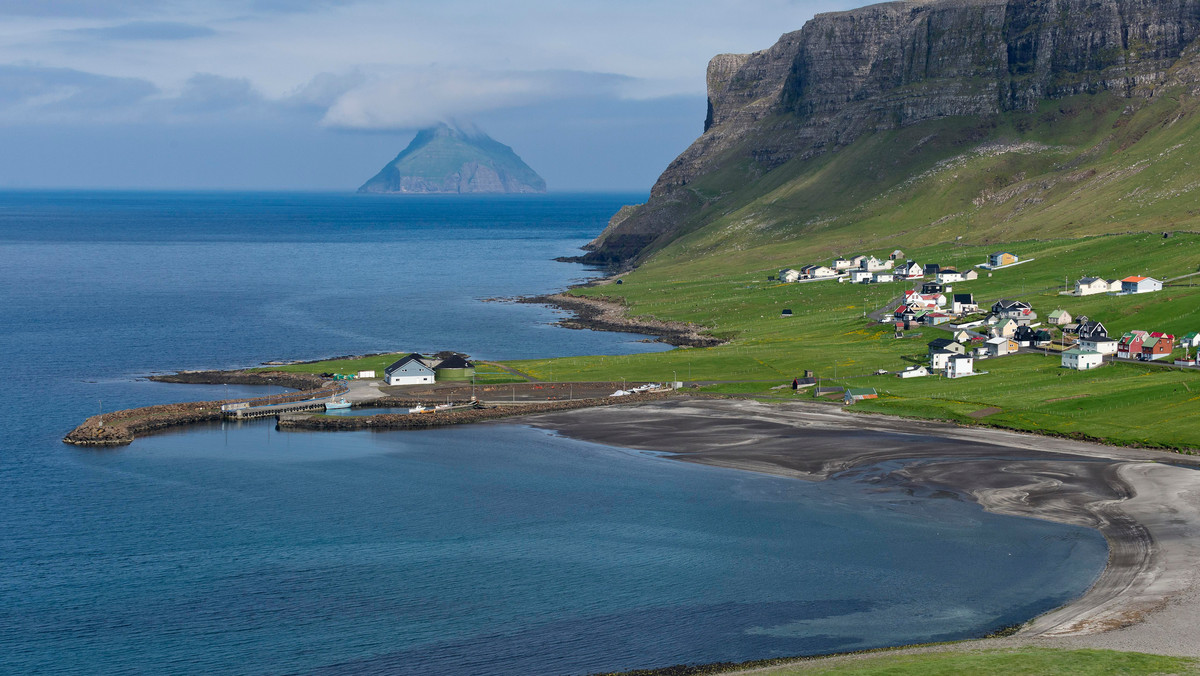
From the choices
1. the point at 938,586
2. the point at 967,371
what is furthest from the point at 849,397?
the point at 938,586

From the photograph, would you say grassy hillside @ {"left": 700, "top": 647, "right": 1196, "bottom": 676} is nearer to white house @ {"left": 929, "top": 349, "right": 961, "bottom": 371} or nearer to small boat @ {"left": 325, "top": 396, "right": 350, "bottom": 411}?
small boat @ {"left": 325, "top": 396, "right": 350, "bottom": 411}

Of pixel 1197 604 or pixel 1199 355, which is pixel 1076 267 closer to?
pixel 1199 355

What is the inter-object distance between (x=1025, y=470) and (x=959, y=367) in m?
39.0

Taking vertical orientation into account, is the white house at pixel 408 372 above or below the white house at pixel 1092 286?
below

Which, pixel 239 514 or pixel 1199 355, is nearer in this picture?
pixel 239 514

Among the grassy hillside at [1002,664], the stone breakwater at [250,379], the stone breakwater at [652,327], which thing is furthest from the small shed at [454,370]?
the grassy hillside at [1002,664]

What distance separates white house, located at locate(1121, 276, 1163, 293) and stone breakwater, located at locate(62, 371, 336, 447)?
11473 cm

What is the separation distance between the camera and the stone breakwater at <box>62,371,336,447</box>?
105062mm

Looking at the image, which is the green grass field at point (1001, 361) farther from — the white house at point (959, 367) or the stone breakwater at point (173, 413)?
the stone breakwater at point (173, 413)

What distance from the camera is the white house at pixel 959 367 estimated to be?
4995 inches

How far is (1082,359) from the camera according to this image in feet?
400

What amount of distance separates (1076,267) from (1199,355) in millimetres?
76631

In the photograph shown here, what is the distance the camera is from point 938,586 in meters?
64.8

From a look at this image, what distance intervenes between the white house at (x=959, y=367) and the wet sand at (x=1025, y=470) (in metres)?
20.7
